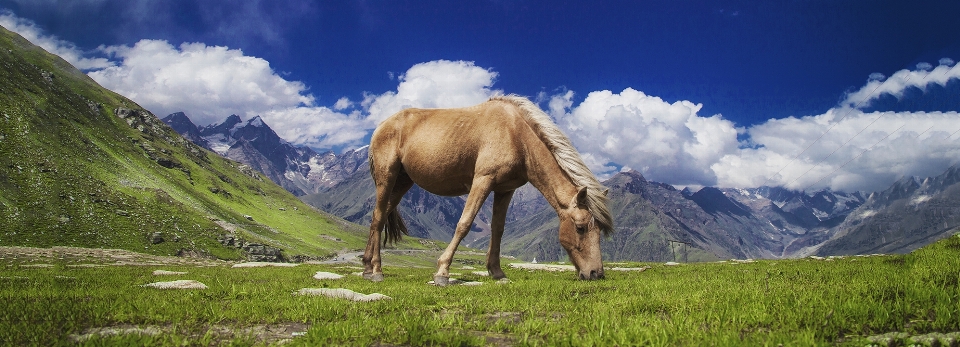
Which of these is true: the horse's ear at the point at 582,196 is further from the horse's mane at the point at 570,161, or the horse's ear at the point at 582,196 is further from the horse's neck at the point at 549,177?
the horse's neck at the point at 549,177

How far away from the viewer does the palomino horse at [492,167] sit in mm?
11469

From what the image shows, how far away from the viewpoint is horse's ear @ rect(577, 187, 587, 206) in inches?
441

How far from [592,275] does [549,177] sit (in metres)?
2.67

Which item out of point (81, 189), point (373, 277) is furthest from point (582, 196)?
point (81, 189)

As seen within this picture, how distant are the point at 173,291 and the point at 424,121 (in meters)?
8.01

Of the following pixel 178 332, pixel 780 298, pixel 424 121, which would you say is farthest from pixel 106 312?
pixel 424 121

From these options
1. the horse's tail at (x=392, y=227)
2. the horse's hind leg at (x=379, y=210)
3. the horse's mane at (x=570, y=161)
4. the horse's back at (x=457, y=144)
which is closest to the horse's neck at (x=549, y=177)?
the horse's mane at (x=570, y=161)

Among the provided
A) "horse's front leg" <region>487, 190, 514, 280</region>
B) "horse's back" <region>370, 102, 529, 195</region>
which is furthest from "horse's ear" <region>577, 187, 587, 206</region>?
"horse's front leg" <region>487, 190, 514, 280</region>

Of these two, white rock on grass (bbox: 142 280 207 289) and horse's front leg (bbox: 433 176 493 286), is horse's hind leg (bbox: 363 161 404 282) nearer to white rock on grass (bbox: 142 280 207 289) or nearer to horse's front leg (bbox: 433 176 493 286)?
horse's front leg (bbox: 433 176 493 286)

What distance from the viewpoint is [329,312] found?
589cm

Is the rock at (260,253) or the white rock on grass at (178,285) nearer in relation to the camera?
Result: the white rock on grass at (178,285)

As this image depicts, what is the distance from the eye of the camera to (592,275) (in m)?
11.2

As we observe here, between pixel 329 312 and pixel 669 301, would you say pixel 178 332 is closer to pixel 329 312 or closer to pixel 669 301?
pixel 329 312

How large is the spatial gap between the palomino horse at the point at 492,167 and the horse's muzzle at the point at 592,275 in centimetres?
2
